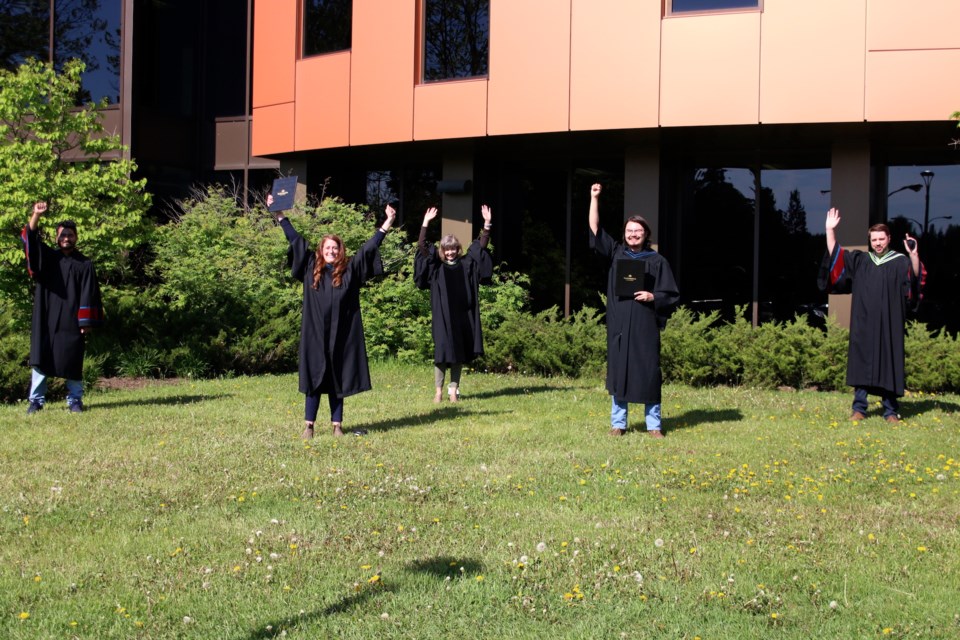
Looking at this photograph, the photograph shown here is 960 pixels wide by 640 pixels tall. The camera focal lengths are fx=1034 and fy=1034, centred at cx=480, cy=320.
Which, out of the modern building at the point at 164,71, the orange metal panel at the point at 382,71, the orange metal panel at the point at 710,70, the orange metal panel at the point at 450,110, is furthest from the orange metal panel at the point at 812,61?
the modern building at the point at 164,71

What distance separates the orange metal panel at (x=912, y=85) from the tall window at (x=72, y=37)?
599 inches

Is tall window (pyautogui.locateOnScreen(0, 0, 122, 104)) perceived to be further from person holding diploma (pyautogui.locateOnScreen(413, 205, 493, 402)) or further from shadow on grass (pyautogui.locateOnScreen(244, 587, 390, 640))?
shadow on grass (pyautogui.locateOnScreen(244, 587, 390, 640))

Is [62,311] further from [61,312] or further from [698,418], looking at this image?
[698,418]

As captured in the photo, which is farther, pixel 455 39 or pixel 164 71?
pixel 164 71

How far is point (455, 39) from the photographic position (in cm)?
1728

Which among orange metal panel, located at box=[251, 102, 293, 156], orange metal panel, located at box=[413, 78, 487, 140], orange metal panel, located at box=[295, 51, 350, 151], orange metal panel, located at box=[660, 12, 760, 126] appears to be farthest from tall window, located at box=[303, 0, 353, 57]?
orange metal panel, located at box=[660, 12, 760, 126]

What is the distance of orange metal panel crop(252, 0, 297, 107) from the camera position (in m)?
18.9

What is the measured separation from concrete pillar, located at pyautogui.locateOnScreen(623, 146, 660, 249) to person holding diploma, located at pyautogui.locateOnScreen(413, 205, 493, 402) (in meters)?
5.62

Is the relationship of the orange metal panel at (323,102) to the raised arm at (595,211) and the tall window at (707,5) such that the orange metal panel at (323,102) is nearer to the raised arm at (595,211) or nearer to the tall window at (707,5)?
the tall window at (707,5)

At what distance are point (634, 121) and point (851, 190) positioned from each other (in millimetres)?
3617

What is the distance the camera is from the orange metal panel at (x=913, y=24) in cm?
1417

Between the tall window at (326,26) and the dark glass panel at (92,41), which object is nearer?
the tall window at (326,26)

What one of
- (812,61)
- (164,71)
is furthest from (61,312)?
(164,71)

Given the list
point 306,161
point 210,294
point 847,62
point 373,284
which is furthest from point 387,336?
point 847,62
